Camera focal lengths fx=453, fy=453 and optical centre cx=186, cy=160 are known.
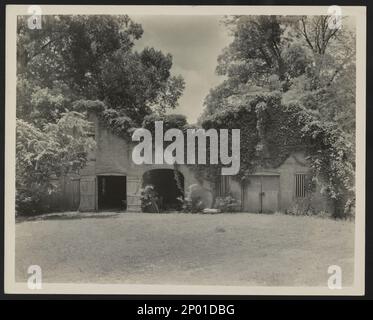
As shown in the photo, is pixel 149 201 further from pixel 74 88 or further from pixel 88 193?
pixel 74 88

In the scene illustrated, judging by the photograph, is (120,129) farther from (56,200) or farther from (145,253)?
(145,253)

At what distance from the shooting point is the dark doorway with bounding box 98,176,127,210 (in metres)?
7.21

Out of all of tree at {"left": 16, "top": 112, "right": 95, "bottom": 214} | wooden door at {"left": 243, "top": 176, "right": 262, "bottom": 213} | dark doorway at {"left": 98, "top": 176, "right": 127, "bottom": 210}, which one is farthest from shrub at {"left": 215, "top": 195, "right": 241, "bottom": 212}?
tree at {"left": 16, "top": 112, "right": 95, "bottom": 214}

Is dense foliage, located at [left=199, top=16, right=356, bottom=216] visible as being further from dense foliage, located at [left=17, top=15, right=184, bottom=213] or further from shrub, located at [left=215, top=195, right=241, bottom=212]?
dense foliage, located at [left=17, top=15, right=184, bottom=213]

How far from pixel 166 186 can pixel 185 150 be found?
2.16ft

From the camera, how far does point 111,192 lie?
7227mm

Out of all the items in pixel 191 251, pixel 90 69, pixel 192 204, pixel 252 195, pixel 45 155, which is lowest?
pixel 191 251

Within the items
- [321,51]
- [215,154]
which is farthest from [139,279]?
[321,51]

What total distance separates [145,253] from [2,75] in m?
3.51

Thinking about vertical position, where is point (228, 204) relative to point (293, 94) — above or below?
below

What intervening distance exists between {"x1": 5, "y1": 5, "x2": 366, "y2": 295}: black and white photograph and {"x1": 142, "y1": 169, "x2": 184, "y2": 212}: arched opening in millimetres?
31

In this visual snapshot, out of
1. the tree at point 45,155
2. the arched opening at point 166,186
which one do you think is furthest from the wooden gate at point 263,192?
the tree at point 45,155

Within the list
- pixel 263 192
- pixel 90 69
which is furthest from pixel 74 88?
pixel 263 192

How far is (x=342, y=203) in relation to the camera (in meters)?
7.06
